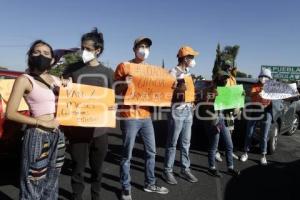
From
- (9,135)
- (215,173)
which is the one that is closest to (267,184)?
(215,173)

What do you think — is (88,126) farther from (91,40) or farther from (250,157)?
(250,157)

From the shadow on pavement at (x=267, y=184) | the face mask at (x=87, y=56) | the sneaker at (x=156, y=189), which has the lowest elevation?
the shadow on pavement at (x=267, y=184)

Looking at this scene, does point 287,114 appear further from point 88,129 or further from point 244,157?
point 88,129

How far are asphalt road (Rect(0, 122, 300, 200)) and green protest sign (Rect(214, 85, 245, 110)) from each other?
3.66ft

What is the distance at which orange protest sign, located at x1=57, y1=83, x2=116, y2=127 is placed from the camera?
148 inches

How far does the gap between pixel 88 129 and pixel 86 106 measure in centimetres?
24

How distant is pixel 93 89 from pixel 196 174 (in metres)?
2.86

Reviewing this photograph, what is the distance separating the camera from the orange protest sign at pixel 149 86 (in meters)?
4.66

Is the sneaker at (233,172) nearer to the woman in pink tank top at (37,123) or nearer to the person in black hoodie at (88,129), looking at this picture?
the person in black hoodie at (88,129)

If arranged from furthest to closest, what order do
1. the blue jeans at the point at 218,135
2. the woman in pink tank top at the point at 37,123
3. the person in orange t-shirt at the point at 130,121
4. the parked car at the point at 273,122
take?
the parked car at the point at 273,122
the blue jeans at the point at 218,135
the person in orange t-shirt at the point at 130,121
the woman in pink tank top at the point at 37,123

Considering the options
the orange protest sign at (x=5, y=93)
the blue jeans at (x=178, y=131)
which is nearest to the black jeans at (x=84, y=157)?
the orange protest sign at (x=5, y=93)

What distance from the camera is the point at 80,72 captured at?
13.2 feet

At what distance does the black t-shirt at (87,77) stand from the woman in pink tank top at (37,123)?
0.77 m

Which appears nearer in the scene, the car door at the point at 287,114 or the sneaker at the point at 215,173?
the sneaker at the point at 215,173
